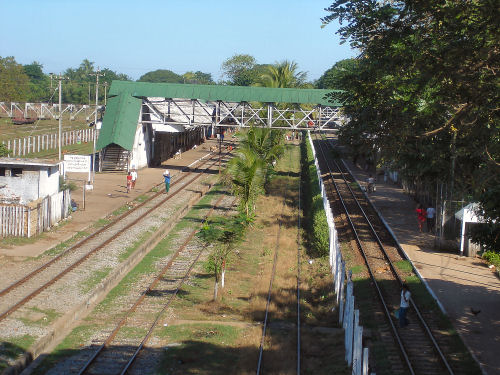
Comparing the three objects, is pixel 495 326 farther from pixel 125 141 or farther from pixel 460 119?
pixel 125 141

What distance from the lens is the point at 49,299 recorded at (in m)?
14.5

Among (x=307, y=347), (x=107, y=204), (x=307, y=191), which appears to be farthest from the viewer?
(x=307, y=191)

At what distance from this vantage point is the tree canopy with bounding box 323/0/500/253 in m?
7.88

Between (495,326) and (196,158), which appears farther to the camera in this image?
(196,158)

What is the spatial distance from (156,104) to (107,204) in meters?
16.3

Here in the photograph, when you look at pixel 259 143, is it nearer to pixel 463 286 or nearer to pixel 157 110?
pixel 463 286

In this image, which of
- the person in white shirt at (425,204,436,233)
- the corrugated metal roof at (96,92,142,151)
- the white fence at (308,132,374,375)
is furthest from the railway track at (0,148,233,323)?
the person in white shirt at (425,204,436,233)

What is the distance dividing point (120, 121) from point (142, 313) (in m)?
25.1

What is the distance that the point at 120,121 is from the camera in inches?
1483

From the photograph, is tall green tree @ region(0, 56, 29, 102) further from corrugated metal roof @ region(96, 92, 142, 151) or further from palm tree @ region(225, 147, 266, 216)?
palm tree @ region(225, 147, 266, 216)

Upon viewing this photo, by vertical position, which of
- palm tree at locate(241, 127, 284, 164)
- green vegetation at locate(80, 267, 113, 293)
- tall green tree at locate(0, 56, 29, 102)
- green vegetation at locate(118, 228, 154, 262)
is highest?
tall green tree at locate(0, 56, 29, 102)

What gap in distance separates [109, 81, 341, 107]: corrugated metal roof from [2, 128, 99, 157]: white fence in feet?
28.8

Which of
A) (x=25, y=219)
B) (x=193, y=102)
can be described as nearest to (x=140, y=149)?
(x=193, y=102)

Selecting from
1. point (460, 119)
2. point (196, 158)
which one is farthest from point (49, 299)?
point (196, 158)
